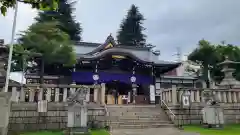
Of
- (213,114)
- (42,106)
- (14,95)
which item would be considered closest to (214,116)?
(213,114)

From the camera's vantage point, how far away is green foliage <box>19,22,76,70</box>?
16.6 metres

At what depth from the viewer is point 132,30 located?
Result: 44562 mm

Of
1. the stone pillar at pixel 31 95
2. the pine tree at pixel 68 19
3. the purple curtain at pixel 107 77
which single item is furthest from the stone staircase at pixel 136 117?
the pine tree at pixel 68 19

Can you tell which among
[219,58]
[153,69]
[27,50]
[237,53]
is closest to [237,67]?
[237,53]

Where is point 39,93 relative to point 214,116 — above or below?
above

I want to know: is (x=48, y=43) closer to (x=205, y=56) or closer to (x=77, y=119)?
(x=77, y=119)

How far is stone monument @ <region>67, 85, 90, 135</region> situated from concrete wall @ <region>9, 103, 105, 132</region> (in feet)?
6.34

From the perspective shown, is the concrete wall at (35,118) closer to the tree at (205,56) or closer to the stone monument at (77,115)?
the stone monument at (77,115)

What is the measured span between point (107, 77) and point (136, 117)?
9.28m

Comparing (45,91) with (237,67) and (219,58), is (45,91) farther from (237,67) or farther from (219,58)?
(237,67)

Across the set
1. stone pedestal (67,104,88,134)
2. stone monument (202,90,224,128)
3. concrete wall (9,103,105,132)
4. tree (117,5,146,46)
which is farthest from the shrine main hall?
tree (117,5,146,46)

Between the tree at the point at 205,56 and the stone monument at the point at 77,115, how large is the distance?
18.5 m

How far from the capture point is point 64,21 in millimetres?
33656

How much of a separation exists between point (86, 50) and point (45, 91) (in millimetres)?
16872
